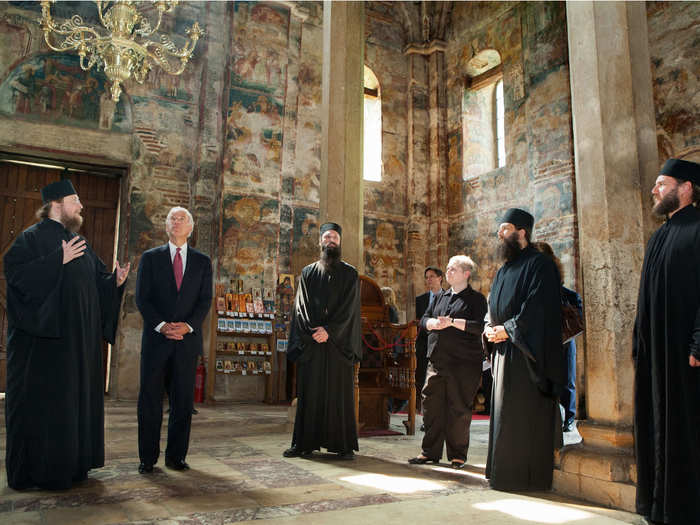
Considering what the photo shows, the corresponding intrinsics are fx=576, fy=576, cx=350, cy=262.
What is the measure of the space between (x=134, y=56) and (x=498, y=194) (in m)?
7.62

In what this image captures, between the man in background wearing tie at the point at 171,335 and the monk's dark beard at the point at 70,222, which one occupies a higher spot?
the monk's dark beard at the point at 70,222

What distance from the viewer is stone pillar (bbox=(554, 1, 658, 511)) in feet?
12.0

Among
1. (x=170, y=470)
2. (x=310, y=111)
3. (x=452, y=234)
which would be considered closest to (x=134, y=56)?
(x=310, y=111)

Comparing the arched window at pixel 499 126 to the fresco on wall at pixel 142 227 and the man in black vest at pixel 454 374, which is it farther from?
the man in black vest at pixel 454 374

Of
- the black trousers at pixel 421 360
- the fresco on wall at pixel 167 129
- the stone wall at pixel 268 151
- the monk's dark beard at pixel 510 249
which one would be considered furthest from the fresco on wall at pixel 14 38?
the monk's dark beard at pixel 510 249

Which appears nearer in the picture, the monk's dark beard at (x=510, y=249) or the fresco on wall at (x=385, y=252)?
the monk's dark beard at (x=510, y=249)

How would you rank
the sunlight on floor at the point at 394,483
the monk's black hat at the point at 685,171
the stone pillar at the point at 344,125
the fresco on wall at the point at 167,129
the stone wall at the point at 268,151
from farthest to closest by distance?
the stone wall at the point at 268,151 → the fresco on wall at the point at 167,129 → the stone pillar at the point at 344,125 → the sunlight on floor at the point at 394,483 → the monk's black hat at the point at 685,171

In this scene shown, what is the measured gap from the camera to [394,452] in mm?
5289

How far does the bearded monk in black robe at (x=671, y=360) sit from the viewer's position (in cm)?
290

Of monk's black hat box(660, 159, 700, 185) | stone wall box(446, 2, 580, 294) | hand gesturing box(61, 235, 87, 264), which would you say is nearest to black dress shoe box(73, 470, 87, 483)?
hand gesturing box(61, 235, 87, 264)

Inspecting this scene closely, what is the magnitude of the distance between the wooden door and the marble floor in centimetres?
525

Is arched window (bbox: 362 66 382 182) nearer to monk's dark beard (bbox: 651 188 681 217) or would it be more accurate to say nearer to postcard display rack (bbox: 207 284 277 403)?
postcard display rack (bbox: 207 284 277 403)

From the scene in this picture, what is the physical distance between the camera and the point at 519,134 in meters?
11.9

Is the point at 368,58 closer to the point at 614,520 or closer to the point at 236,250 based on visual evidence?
the point at 236,250
